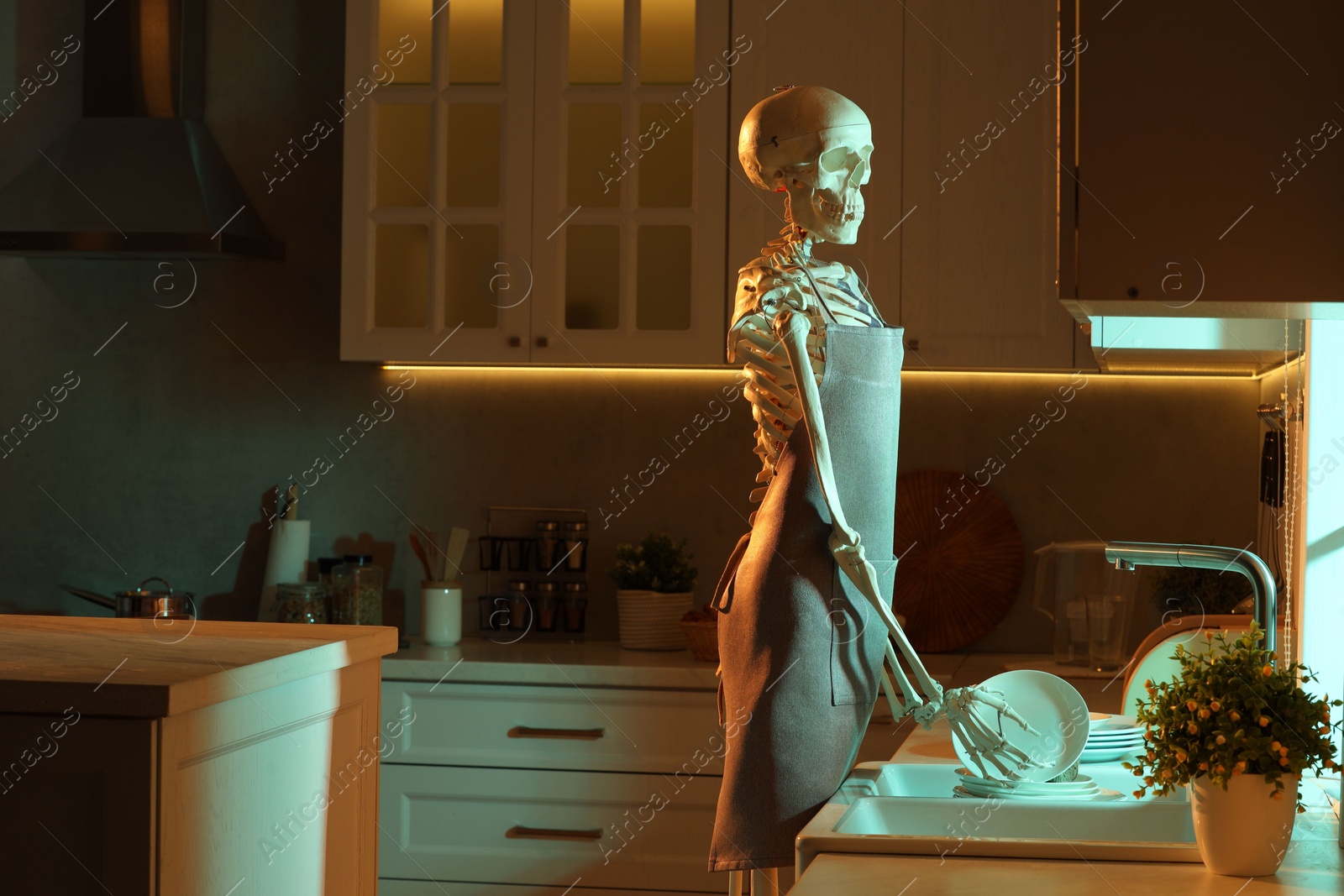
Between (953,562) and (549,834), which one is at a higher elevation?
(953,562)

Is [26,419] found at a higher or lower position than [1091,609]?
higher

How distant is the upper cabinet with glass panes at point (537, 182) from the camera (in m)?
2.81

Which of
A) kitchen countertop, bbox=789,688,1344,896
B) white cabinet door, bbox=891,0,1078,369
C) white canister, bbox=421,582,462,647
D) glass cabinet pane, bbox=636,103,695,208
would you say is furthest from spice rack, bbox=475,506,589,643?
kitchen countertop, bbox=789,688,1344,896

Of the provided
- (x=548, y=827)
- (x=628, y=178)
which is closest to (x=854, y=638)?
(x=548, y=827)

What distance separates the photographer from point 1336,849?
3.61 feet

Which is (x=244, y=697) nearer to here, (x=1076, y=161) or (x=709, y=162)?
(x=1076, y=161)

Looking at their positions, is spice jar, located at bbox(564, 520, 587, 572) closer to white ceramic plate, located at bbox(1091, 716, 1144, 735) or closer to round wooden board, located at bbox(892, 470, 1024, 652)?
round wooden board, located at bbox(892, 470, 1024, 652)

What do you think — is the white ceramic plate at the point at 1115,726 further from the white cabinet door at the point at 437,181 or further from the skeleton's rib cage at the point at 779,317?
the white cabinet door at the point at 437,181

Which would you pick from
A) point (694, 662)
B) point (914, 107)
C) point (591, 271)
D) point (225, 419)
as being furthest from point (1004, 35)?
point (225, 419)

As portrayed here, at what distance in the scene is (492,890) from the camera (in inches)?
104

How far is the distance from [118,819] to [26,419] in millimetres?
2454

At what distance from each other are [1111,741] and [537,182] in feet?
5.81

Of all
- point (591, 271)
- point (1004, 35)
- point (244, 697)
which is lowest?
point (244, 697)

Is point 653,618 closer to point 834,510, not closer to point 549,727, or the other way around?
point 549,727
